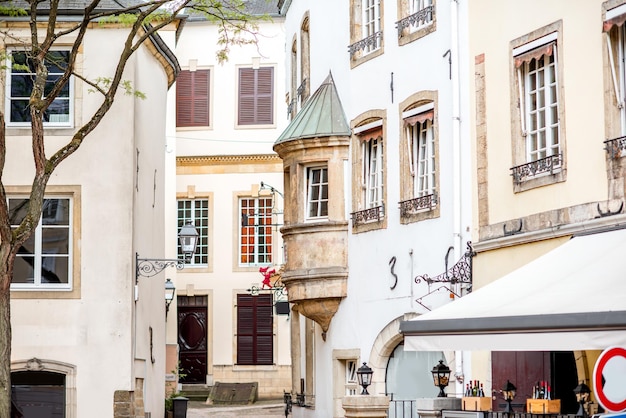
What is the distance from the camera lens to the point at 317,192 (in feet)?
80.9

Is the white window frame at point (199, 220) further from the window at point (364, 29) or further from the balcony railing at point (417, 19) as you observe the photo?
the balcony railing at point (417, 19)

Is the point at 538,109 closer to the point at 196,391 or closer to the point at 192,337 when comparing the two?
the point at 196,391

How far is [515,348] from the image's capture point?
13.5 m

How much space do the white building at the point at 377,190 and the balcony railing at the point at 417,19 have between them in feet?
0.10

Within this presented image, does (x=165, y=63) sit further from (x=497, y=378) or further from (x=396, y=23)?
(x=497, y=378)

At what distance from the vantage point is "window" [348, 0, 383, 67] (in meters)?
23.3

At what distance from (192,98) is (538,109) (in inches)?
993

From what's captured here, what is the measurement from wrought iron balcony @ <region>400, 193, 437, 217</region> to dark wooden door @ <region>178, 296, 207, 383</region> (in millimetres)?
19816

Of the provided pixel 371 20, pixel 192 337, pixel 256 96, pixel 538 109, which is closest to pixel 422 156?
pixel 371 20

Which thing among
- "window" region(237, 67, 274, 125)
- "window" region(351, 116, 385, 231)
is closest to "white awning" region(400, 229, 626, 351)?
"window" region(351, 116, 385, 231)

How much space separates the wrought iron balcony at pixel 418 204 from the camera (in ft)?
69.2

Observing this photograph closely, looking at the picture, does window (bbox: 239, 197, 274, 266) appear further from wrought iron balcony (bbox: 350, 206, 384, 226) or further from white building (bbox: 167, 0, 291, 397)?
wrought iron balcony (bbox: 350, 206, 384, 226)

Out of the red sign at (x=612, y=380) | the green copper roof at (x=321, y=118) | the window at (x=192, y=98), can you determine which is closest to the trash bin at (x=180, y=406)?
the green copper roof at (x=321, y=118)

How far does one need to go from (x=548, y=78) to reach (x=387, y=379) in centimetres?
695
